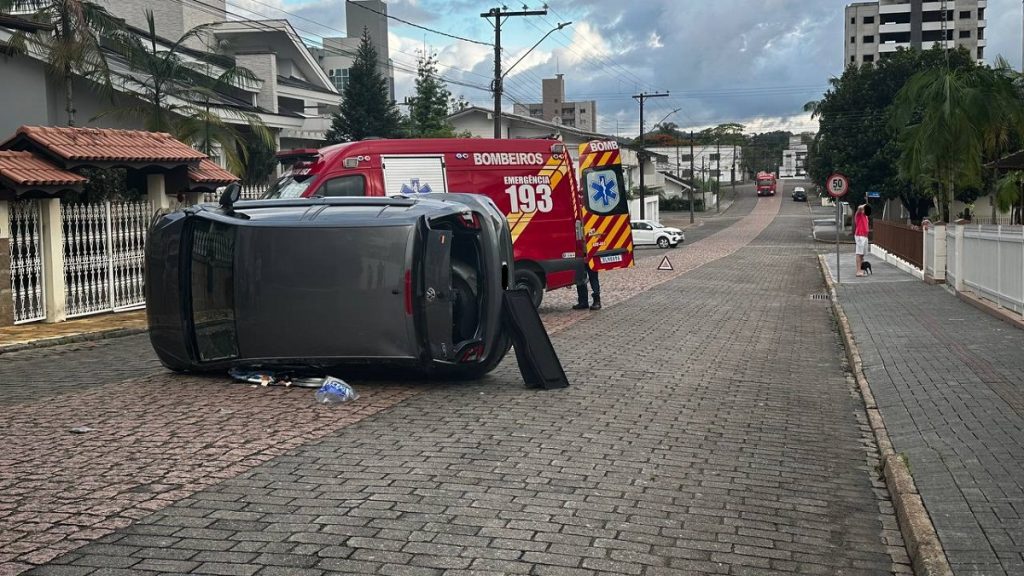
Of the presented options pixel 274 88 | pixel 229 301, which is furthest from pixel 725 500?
pixel 274 88

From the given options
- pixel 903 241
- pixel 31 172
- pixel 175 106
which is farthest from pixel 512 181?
pixel 903 241

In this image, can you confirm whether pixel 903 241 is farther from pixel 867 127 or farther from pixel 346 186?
pixel 867 127

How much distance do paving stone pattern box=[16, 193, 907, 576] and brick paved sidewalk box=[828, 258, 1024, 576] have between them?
0.35 meters

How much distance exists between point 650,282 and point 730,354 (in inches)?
545

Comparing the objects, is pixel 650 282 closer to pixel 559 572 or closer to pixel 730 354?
pixel 730 354

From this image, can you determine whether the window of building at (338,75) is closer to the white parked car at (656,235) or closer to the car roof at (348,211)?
the white parked car at (656,235)

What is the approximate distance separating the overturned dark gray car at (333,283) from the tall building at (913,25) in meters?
113

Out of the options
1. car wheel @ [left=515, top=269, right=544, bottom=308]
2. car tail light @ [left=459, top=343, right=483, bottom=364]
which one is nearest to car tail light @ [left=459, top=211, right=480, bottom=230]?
car tail light @ [left=459, top=343, right=483, bottom=364]

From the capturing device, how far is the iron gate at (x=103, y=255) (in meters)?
16.8

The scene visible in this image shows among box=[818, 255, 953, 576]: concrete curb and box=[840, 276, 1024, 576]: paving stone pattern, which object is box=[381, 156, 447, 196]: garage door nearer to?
box=[840, 276, 1024, 576]: paving stone pattern

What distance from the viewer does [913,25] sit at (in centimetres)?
11675

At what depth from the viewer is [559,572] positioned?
191 inches

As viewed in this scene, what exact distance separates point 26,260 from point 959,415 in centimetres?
1334

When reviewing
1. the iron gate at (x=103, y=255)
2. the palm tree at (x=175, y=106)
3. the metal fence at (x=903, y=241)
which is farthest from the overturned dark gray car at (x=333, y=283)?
the metal fence at (x=903, y=241)
